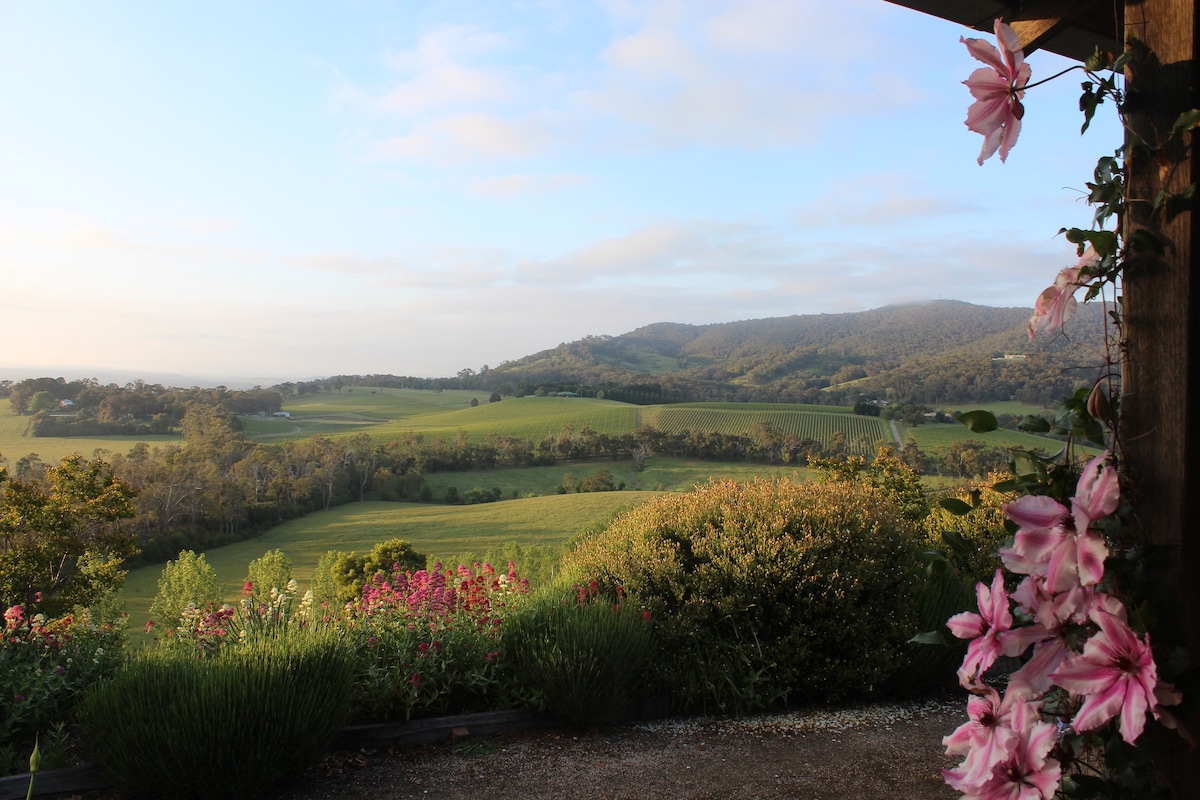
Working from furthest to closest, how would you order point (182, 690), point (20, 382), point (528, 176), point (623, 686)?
point (20, 382) → point (528, 176) → point (623, 686) → point (182, 690)

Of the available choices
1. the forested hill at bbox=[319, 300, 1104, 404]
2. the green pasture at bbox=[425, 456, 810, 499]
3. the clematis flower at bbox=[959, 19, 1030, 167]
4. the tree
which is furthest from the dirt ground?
the green pasture at bbox=[425, 456, 810, 499]

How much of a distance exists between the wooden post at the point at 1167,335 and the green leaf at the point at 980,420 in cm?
22

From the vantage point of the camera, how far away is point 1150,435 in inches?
41.6

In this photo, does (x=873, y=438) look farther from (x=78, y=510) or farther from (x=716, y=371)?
(x=78, y=510)

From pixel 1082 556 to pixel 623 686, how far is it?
3.08 m

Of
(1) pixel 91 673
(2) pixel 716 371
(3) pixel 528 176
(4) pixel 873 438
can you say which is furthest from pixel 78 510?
(2) pixel 716 371

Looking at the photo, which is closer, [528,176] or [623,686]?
[623,686]

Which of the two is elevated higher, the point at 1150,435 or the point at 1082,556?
the point at 1150,435

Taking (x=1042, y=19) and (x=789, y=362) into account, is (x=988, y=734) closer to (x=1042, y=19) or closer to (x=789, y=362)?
(x=1042, y=19)

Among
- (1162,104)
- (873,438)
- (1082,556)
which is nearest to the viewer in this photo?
(1082,556)

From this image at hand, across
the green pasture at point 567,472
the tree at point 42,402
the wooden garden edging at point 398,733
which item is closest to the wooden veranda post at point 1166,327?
the wooden garden edging at point 398,733

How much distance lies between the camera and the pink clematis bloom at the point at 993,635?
0.99m

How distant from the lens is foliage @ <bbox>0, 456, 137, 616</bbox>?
8.72m

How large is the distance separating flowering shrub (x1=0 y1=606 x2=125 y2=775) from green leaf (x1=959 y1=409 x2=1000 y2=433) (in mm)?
3721
